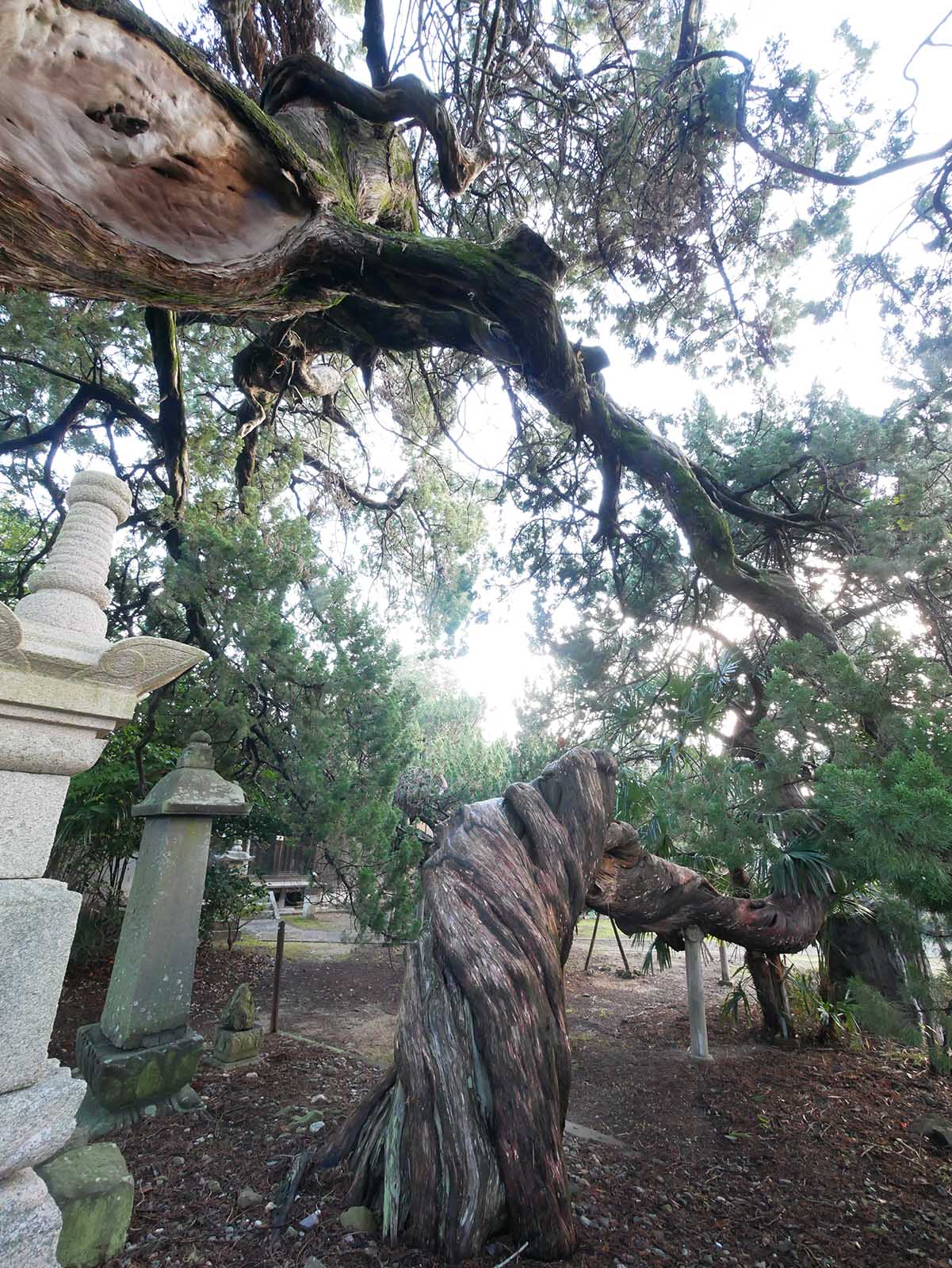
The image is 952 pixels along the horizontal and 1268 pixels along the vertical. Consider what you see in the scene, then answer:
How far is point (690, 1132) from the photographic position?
3.53 m

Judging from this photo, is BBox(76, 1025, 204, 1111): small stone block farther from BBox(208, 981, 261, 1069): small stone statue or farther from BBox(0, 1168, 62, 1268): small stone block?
BBox(0, 1168, 62, 1268): small stone block

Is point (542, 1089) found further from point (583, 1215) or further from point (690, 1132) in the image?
point (690, 1132)

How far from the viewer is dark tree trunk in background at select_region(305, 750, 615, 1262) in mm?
2035

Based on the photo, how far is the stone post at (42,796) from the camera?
5.55ft

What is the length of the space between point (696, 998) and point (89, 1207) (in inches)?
183

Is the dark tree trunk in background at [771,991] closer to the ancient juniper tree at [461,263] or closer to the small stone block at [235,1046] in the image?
the ancient juniper tree at [461,263]

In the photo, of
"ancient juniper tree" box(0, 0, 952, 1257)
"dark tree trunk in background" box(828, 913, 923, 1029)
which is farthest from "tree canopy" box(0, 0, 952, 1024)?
"dark tree trunk in background" box(828, 913, 923, 1029)

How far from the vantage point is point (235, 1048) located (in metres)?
3.88

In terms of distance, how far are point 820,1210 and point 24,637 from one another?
13.8 ft

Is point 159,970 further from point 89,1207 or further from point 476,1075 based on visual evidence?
point 476,1075

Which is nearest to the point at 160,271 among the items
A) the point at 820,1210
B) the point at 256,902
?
the point at 820,1210

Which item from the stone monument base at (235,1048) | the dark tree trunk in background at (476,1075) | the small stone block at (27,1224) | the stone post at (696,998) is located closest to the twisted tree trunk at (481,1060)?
the dark tree trunk in background at (476,1075)

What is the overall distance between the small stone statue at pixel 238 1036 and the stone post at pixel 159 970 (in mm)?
409

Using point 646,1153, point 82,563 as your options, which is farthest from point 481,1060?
point 82,563
